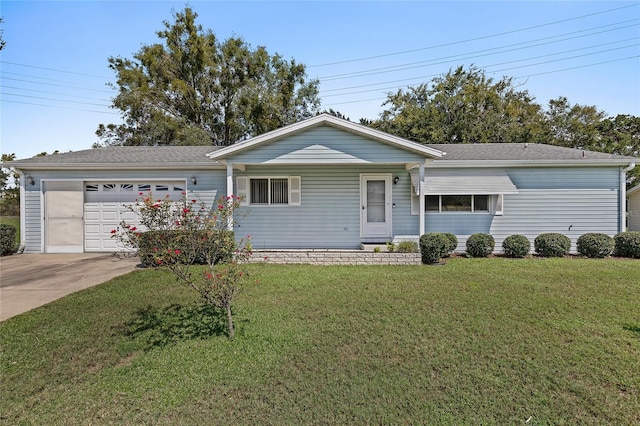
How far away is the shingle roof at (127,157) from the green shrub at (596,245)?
1216 cm

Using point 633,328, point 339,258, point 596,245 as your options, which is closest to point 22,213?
point 339,258

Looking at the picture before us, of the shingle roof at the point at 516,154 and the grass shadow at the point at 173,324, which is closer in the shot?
the grass shadow at the point at 173,324

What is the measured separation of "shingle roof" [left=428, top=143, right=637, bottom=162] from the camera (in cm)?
1082

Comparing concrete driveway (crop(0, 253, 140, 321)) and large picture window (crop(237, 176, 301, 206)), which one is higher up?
large picture window (crop(237, 176, 301, 206))

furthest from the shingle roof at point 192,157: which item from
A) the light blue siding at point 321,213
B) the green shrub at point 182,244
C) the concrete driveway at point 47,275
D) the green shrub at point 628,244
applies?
the green shrub at point 182,244

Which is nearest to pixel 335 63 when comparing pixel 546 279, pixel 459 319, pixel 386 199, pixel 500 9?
pixel 500 9

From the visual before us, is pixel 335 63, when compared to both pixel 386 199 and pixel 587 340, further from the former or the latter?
pixel 587 340

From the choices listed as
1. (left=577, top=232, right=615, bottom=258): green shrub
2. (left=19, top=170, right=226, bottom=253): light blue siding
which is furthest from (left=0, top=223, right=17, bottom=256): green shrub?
(left=577, top=232, right=615, bottom=258): green shrub

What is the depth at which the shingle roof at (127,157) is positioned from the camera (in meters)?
10.8

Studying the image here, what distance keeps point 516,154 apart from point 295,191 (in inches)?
319

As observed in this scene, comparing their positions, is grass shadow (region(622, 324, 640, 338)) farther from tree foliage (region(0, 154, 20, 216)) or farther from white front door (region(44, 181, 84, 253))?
tree foliage (region(0, 154, 20, 216))

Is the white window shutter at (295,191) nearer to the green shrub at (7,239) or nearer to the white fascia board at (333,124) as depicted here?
the white fascia board at (333,124)

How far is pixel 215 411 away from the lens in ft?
9.38

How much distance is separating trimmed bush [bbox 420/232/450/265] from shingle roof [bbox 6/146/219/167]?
738 cm
